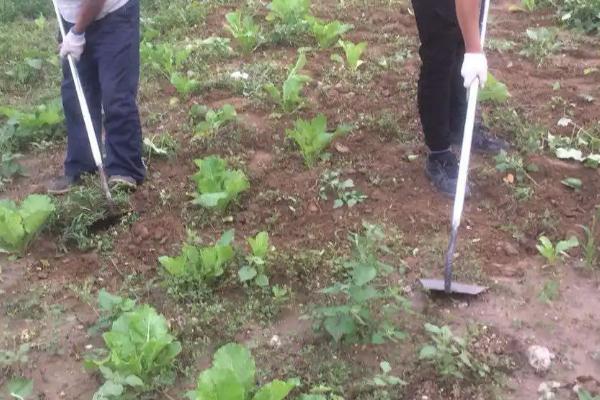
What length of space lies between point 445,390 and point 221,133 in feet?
8.32

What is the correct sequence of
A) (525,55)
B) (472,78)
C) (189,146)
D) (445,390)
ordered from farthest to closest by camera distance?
(525,55) < (189,146) < (472,78) < (445,390)

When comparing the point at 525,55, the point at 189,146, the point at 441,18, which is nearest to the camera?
the point at 441,18

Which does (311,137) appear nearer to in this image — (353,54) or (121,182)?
(121,182)

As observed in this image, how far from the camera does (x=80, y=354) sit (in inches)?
126

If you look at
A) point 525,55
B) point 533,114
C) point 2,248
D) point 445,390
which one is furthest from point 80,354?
point 525,55

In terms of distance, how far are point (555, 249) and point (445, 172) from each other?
77 cm

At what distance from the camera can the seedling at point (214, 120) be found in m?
4.82

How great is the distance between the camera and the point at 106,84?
4.20 metres

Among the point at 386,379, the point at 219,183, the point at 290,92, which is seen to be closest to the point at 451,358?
the point at 386,379

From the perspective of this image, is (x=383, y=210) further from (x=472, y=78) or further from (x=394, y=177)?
(x=472, y=78)

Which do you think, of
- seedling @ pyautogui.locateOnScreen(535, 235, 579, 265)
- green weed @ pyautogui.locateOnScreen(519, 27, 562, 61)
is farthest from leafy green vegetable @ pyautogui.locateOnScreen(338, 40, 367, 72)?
seedling @ pyautogui.locateOnScreen(535, 235, 579, 265)

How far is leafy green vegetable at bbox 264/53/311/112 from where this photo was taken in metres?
4.92

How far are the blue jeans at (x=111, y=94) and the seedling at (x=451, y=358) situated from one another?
2144mm

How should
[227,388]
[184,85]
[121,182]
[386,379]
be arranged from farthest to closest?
[184,85] → [121,182] → [386,379] → [227,388]
